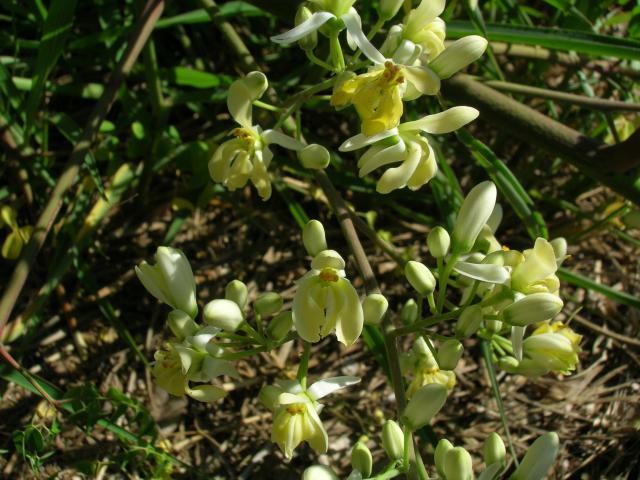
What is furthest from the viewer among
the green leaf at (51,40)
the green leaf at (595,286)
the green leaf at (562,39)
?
the green leaf at (595,286)

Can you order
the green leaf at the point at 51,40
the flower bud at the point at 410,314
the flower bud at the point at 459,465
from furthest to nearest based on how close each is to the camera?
the green leaf at the point at 51,40 → the flower bud at the point at 410,314 → the flower bud at the point at 459,465

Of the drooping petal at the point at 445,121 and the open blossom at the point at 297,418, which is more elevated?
the drooping petal at the point at 445,121

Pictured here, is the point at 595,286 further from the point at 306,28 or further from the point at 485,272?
the point at 306,28

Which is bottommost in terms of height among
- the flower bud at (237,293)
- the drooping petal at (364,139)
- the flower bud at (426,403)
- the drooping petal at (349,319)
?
the flower bud at (426,403)

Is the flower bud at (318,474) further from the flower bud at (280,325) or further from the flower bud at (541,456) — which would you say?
the flower bud at (541,456)

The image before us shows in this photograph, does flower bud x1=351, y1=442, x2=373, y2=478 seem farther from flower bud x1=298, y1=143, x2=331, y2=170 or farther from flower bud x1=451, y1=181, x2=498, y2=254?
flower bud x1=298, y1=143, x2=331, y2=170

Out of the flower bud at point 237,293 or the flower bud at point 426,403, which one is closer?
the flower bud at point 426,403

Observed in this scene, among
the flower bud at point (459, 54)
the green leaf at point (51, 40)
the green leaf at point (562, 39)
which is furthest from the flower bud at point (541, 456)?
the green leaf at point (51, 40)

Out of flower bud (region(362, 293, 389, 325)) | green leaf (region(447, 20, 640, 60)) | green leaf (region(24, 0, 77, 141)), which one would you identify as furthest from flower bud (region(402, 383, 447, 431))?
green leaf (region(24, 0, 77, 141))
